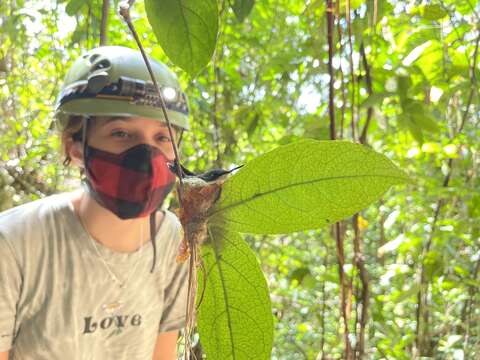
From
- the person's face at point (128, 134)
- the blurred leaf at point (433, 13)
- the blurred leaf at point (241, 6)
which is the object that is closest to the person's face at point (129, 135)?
the person's face at point (128, 134)

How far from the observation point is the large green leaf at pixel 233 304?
0.87 ft

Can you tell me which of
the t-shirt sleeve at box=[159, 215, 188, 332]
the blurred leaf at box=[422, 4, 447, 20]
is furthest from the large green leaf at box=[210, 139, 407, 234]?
the t-shirt sleeve at box=[159, 215, 188, 332]

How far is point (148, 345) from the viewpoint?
42.6 inches

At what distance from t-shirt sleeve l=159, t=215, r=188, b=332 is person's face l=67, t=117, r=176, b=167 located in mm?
266

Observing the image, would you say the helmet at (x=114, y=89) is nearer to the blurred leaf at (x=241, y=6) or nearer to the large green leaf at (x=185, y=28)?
the blurred leaf at (x=241, y=6)

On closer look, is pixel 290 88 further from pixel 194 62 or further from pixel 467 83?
pixel 194 62

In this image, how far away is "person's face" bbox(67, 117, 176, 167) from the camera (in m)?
0.89

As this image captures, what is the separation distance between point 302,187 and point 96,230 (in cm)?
79

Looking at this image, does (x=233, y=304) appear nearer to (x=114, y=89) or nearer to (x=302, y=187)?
(x=302, y=187)

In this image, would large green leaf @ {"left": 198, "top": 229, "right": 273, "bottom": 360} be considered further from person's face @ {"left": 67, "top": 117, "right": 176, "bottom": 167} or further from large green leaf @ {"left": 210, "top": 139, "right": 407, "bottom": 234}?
person's face @ {"left": 67, "top": 117, "right": 176, "bottom": 167}

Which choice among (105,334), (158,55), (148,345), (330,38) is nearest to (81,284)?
(105,334)

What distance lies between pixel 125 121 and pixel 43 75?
2.06 meters

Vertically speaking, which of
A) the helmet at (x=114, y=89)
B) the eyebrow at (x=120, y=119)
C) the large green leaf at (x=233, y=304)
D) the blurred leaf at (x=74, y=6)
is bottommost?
the large green leaf at (x=233, y=304)

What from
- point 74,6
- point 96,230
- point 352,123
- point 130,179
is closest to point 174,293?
point 96,230
